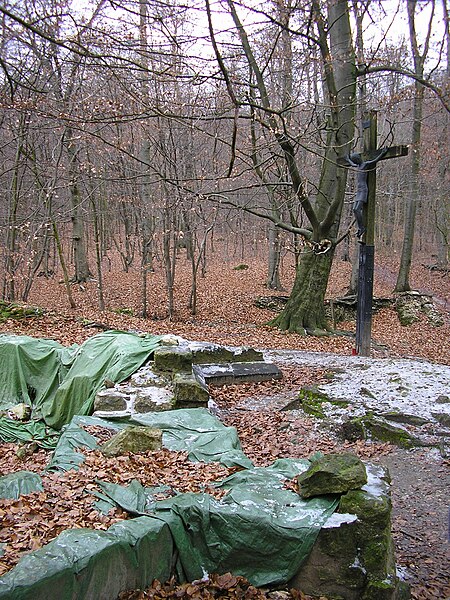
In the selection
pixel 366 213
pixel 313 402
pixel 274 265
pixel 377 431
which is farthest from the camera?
pixel 274 265

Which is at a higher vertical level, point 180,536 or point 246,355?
point 180,536

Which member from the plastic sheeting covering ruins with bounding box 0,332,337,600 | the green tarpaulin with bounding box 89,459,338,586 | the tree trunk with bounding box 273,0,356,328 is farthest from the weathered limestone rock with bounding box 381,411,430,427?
the tree trunk with bounding box 273,0,356,328

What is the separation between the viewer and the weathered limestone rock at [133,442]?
499cm

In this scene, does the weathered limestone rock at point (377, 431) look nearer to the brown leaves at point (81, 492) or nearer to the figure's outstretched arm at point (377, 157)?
the brown leaves at point (81, 492)

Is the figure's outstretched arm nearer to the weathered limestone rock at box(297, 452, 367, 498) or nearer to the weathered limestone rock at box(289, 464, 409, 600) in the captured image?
the weathered limestone rock at box(297, 452, 367, 498)

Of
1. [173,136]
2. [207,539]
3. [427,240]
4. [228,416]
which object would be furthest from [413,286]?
[207,539]

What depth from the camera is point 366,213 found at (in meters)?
10.4

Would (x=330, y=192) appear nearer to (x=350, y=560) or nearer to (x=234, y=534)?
(x=350, y=560)

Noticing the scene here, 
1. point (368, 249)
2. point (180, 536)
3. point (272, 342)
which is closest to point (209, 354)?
point (368, 249)

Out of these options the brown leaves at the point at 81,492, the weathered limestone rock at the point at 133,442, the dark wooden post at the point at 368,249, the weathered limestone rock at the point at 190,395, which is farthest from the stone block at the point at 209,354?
the brown leaves at the point at 81,492

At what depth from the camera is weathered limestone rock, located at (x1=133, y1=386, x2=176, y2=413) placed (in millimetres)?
6766

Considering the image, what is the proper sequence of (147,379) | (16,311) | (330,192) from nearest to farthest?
1. (147,379)
2. (16,311)
3. (330,192)

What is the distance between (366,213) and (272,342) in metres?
4.19

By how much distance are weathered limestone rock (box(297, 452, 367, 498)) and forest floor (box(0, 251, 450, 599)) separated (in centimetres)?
96
